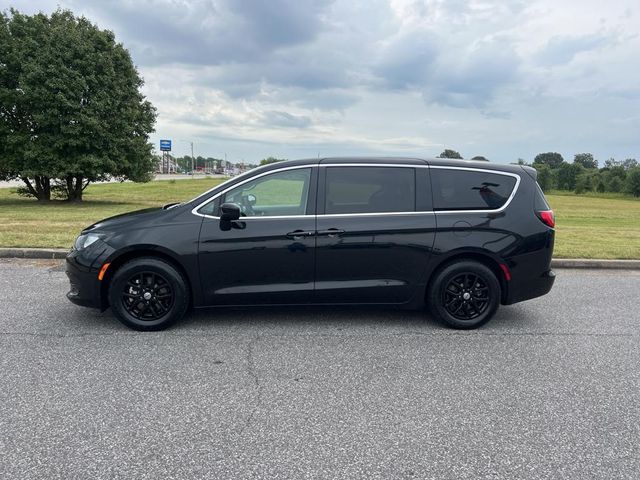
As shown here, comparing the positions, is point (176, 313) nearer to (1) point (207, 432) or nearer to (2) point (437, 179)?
(1) point (207, 432)

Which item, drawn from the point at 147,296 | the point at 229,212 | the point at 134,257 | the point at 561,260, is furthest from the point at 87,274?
the point at 561,260

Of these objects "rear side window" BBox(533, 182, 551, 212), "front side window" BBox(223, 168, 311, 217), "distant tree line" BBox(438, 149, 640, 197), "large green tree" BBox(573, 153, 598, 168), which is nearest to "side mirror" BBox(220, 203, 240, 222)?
"front side window" BBox(223, 168, 311, 217)

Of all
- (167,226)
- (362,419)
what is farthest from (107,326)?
(362,419)

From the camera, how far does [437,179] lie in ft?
16.0

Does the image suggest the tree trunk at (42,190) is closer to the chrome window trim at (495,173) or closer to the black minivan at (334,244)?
the black minivan at (334,244)

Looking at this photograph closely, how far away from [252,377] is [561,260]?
6453mm

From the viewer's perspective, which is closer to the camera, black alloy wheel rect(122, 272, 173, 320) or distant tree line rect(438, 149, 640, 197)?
black alloy wheel rect(122, 272, 173, 320)

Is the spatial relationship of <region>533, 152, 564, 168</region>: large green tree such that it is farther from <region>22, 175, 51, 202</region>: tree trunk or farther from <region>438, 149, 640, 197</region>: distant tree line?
<region>22, 175, 51, 202</region>: tree trunk

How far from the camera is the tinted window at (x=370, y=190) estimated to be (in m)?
4.73

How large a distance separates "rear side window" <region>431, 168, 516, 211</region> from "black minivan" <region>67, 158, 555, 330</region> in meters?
0.01

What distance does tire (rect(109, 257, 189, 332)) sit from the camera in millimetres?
4520

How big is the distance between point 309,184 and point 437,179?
1335 millimetres

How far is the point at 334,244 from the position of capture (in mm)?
4602

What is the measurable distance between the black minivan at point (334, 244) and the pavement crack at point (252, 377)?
1.75 ft
